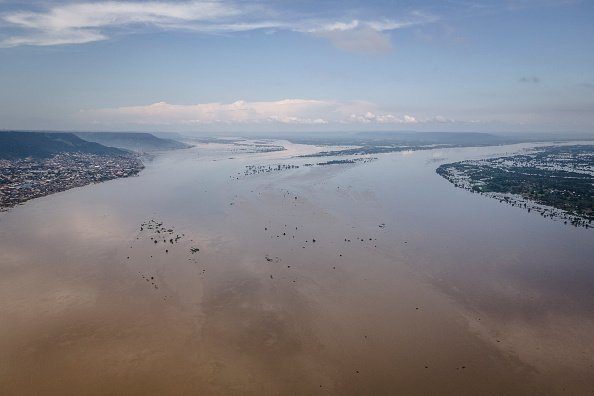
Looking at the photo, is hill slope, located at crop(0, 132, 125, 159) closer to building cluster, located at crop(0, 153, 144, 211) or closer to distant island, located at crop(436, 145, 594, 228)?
building cluster, located at crop(0, 153, 144, 211)

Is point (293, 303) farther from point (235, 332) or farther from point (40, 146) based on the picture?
point (40, 146)

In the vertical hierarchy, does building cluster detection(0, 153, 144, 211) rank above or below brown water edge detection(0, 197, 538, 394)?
above

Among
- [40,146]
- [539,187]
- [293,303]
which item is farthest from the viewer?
[40,146]

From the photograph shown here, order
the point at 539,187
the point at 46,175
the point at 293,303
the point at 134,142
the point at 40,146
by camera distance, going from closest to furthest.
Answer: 1. the point at 293,303
2. the point at 539,187
3. the point at 46,175
4. the point at 40,146
5. the point at 134,142

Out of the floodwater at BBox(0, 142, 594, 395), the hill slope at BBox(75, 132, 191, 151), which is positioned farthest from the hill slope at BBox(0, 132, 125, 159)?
the floodwater at BBox(0, 142, 594, 395)

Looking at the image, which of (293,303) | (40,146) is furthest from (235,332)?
(40,146)

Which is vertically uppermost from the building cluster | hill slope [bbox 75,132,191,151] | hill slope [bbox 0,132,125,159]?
hill slope [bbox 75,132,191,151]

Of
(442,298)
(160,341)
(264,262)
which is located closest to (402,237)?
(442,298)
